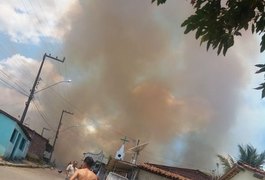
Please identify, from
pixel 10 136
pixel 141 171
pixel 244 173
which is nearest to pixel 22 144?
pixel 10 136

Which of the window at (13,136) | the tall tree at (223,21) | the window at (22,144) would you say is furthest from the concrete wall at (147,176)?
the tall tree at (223,21)

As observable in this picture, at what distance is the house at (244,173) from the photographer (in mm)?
24136

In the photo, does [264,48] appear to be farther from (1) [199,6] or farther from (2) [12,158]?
(2) [12,158]

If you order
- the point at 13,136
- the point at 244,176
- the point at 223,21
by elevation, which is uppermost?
the point at 13,136

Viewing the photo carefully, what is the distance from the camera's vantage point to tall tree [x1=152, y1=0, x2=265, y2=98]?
3428 millimetres

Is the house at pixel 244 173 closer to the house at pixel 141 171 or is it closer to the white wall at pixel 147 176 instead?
the house at pixel 141 171

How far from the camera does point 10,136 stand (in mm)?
35031

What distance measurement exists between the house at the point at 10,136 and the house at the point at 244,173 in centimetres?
1835

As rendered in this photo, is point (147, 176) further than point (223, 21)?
Yes

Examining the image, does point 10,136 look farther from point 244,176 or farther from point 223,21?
point 223,21

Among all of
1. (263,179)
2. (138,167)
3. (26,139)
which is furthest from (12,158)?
(263,179)

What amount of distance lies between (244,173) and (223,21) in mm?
23548

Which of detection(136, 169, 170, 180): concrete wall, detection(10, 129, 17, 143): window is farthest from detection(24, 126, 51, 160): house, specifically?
detection(136, 169, 170, 180): concrete wall

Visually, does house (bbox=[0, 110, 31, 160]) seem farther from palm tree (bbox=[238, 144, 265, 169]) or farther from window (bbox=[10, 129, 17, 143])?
palm tree (bbox=[238, 144, 265, 169])
